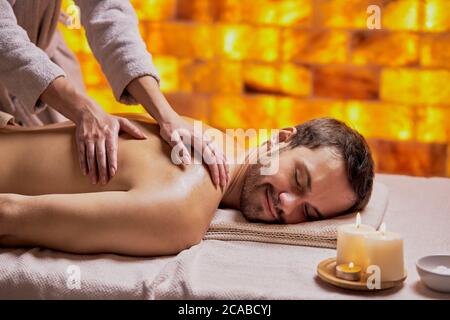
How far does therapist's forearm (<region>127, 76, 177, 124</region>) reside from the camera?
1.82 metres

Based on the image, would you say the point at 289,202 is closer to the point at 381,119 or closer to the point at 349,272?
the point at 349,272

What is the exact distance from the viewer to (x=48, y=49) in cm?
227

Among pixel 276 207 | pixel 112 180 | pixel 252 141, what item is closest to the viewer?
pixel 112 180

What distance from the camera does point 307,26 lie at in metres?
3.15

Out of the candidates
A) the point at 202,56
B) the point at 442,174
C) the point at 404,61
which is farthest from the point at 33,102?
the point at 442,174

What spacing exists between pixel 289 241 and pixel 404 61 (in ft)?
5.51

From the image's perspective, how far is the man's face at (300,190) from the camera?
5.81ft

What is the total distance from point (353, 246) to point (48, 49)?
134 cm

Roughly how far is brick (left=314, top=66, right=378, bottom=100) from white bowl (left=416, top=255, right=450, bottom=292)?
1.77 m

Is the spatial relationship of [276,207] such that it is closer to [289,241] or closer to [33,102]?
[289,241]

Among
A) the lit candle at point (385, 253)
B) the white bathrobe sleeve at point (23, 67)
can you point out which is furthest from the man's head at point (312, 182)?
the white bathrobe sleeve at point (23, 67)

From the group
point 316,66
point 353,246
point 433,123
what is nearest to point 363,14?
point 316,66

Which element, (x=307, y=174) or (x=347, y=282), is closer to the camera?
(x=347, y=282)
